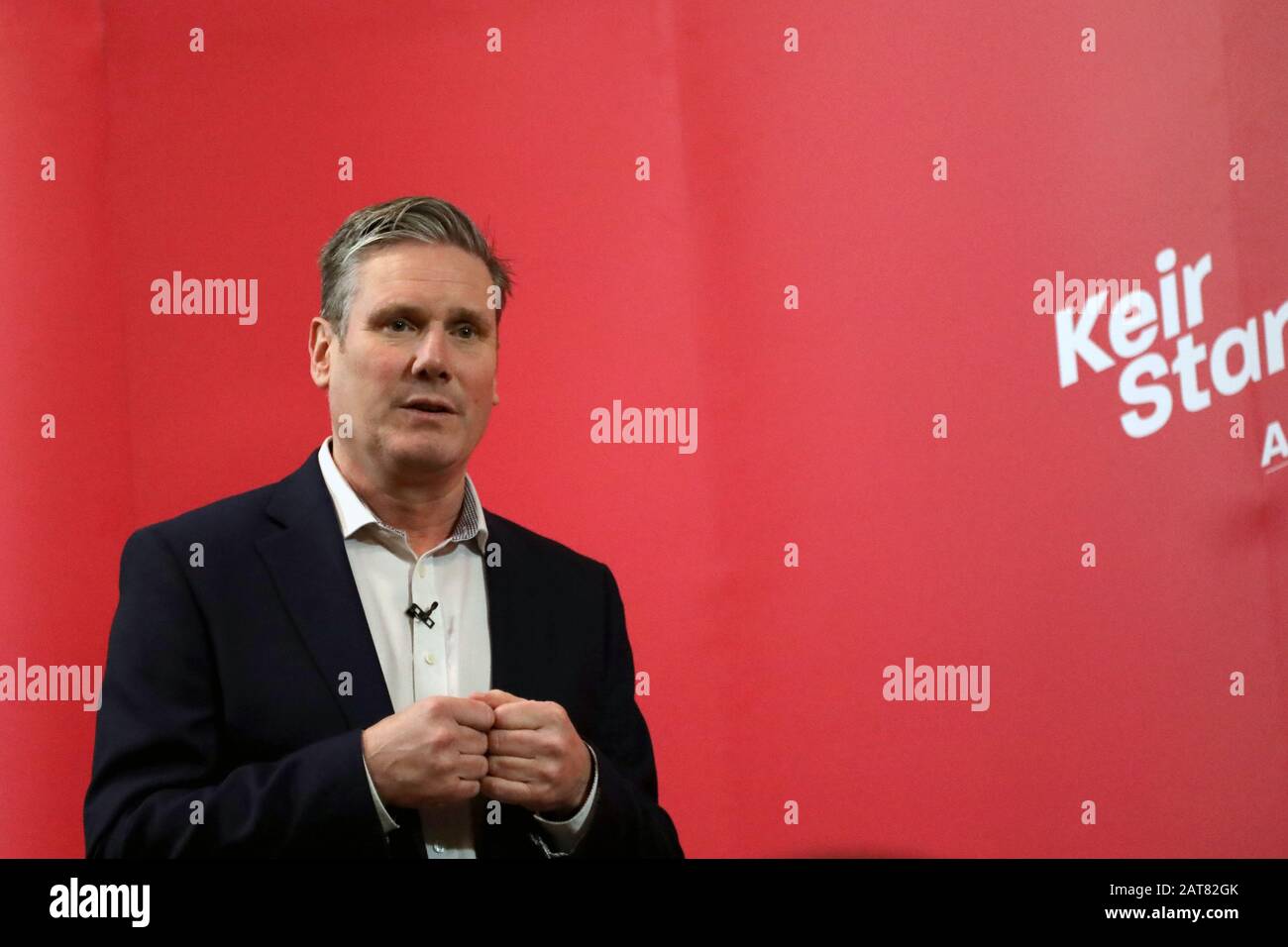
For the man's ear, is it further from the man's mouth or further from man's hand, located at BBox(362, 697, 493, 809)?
man's hand, located at BBox(362, 697, 493, 809)

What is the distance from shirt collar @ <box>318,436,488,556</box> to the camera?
2.17m

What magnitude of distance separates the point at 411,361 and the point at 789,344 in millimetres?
914

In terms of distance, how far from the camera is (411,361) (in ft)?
7.20

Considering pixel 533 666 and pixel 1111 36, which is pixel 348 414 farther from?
pixel 1111 36

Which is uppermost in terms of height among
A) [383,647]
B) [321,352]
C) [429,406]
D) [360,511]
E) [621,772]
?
[321,352]

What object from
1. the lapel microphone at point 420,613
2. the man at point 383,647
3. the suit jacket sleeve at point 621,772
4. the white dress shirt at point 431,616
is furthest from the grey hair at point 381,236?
the suit jacket sleeve at point 621,772

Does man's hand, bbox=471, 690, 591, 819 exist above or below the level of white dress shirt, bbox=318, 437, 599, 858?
below

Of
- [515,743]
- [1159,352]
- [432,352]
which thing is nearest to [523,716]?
[515,743]

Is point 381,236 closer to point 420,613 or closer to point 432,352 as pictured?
point 432,352

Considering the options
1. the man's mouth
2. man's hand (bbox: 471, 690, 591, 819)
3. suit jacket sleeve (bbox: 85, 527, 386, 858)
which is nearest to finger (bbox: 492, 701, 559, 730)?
man's hand (bbox: 471, 690, 591, 819)

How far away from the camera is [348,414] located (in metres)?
2.22

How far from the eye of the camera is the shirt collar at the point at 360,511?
85.6 inches
